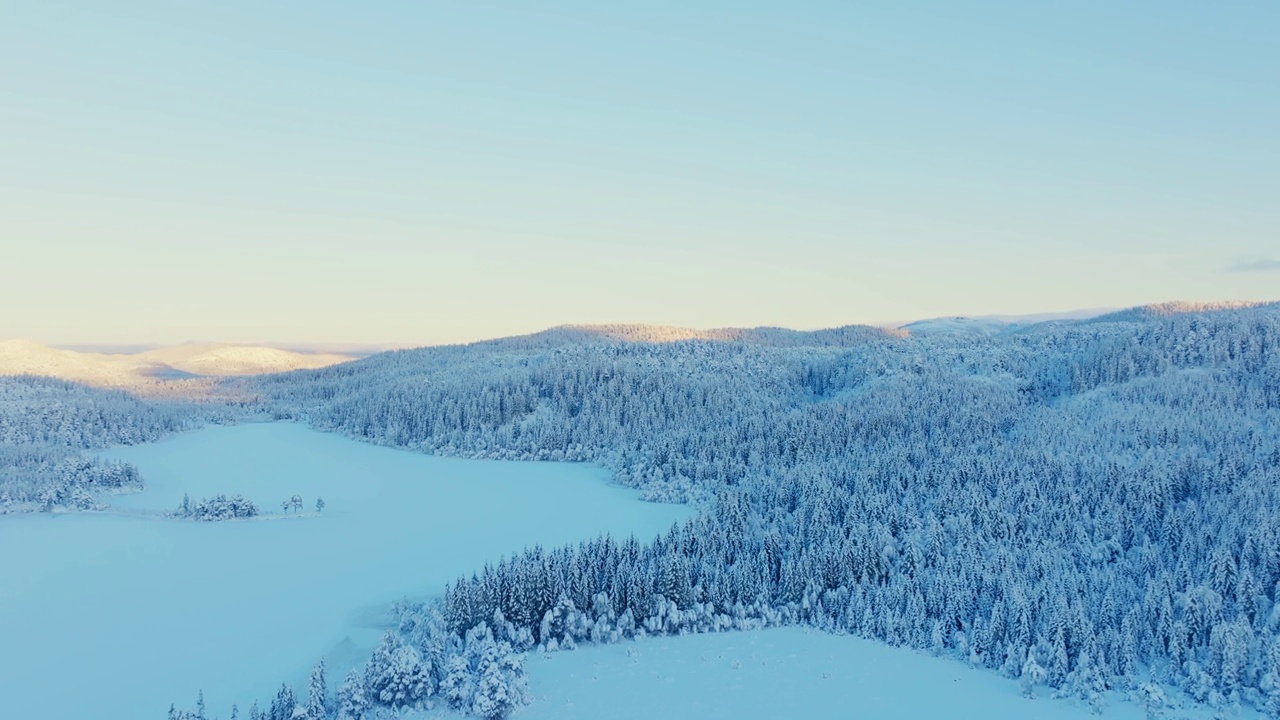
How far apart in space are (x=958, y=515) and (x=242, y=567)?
62493 millimetres

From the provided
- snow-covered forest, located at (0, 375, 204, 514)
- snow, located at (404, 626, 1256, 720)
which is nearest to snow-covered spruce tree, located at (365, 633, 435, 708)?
snow, located at (404, 626, 1256, 720)

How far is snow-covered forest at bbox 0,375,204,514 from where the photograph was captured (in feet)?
281

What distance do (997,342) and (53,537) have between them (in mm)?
157533

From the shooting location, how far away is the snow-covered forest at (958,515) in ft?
149

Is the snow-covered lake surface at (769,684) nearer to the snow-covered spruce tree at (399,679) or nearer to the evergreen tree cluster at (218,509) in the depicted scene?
the snow-covered spruce tree at (399,679)

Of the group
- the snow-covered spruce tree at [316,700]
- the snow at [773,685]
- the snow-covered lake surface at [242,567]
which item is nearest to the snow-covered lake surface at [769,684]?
the snow at [773,685]

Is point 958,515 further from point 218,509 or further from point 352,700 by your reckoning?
point 218,509

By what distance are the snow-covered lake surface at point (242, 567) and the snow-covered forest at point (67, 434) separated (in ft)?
15.8

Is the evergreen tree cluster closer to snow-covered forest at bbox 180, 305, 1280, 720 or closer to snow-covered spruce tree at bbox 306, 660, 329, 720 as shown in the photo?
snow-covered forest at bbox 180, 305, 1280, 720

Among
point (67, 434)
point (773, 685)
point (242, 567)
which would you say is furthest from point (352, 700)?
point (67, 434)

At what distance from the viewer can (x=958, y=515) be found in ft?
218

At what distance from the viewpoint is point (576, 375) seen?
474ft

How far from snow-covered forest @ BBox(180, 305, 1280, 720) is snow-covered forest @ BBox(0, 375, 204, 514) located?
47.7 m

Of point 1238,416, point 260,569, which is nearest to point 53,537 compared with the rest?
point 260,569
